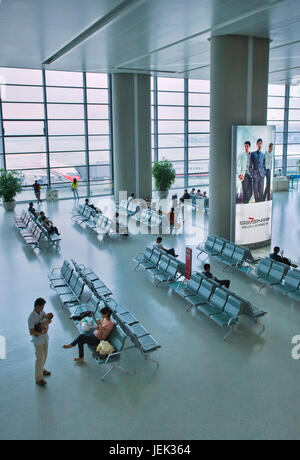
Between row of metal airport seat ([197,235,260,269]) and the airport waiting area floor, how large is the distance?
0.81m

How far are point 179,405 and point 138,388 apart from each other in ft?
2.37

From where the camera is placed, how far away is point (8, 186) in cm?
2003

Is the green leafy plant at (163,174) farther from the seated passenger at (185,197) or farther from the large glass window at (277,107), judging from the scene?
the large glass window at (277,107)

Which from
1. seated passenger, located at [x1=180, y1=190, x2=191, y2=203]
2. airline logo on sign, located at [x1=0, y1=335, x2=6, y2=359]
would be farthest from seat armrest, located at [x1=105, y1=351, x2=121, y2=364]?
seated passenger, located at [x1=180, y1=190, x2=191, y2=203]

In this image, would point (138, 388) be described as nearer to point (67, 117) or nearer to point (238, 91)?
point (238, 91)

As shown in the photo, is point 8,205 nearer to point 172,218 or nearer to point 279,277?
point 172,218

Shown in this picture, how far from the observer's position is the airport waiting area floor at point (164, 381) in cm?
534

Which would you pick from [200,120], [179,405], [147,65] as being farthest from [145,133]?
[179,405]

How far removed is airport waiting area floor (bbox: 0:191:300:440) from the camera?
534 cm

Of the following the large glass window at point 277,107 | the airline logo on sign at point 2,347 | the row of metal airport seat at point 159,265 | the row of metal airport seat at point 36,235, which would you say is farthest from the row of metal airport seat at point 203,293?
the large glass window at point 277,107

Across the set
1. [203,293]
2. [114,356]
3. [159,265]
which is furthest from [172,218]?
[114,356]

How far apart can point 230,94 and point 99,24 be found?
171 inches

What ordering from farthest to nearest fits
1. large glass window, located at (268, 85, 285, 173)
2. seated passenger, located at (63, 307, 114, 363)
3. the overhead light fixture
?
large glass window, located at (268, 85, 285, 173) < the overhead light fixture < seated passenger, located at (63, 307, 114, 363)

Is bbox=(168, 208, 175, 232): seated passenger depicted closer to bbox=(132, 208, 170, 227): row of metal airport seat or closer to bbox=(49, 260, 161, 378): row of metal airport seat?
bbox=(132, 208, 170, 227): row of metal airport seat
